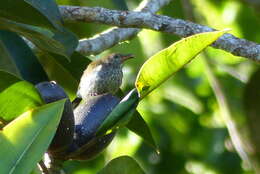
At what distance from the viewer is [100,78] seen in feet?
7.32

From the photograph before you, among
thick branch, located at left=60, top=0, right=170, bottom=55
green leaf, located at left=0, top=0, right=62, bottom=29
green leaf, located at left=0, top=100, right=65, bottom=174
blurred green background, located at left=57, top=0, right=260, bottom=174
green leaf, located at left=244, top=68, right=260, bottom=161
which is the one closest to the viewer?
green leaf, located at left=0, top=100, right=65, bottom=174

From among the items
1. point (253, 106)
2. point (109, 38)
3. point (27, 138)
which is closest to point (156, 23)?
point (109, 38)

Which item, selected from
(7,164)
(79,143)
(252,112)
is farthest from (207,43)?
(252,112)

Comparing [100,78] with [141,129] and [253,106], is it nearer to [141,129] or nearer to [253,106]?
[141,129]

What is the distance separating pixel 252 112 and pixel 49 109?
187cm

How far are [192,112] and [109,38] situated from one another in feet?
3.94

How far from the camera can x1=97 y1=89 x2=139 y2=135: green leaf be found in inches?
66.8

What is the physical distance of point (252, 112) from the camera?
11.2ft

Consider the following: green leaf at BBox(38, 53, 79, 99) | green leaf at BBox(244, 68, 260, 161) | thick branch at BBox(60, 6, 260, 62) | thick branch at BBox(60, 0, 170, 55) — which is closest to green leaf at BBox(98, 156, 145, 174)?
thick branch at BBox(60, 6, 260, 62)

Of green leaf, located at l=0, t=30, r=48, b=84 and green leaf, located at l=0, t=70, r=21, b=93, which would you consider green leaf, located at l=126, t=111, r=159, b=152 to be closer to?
green leaf, located at l=0, t=30, r=48, b=84

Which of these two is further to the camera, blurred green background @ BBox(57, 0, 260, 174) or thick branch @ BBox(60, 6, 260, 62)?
blurred green background @ BBox(57, 0, 260, 174)

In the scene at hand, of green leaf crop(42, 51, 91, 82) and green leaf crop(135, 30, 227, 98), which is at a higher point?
green leaf crop(135, 30, 227, 98)

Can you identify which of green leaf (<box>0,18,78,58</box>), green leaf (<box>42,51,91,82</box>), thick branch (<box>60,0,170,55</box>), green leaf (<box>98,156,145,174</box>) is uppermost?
green leaf (<box>0,18,78,58</box>)

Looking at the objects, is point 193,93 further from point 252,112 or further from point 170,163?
point 252,112
